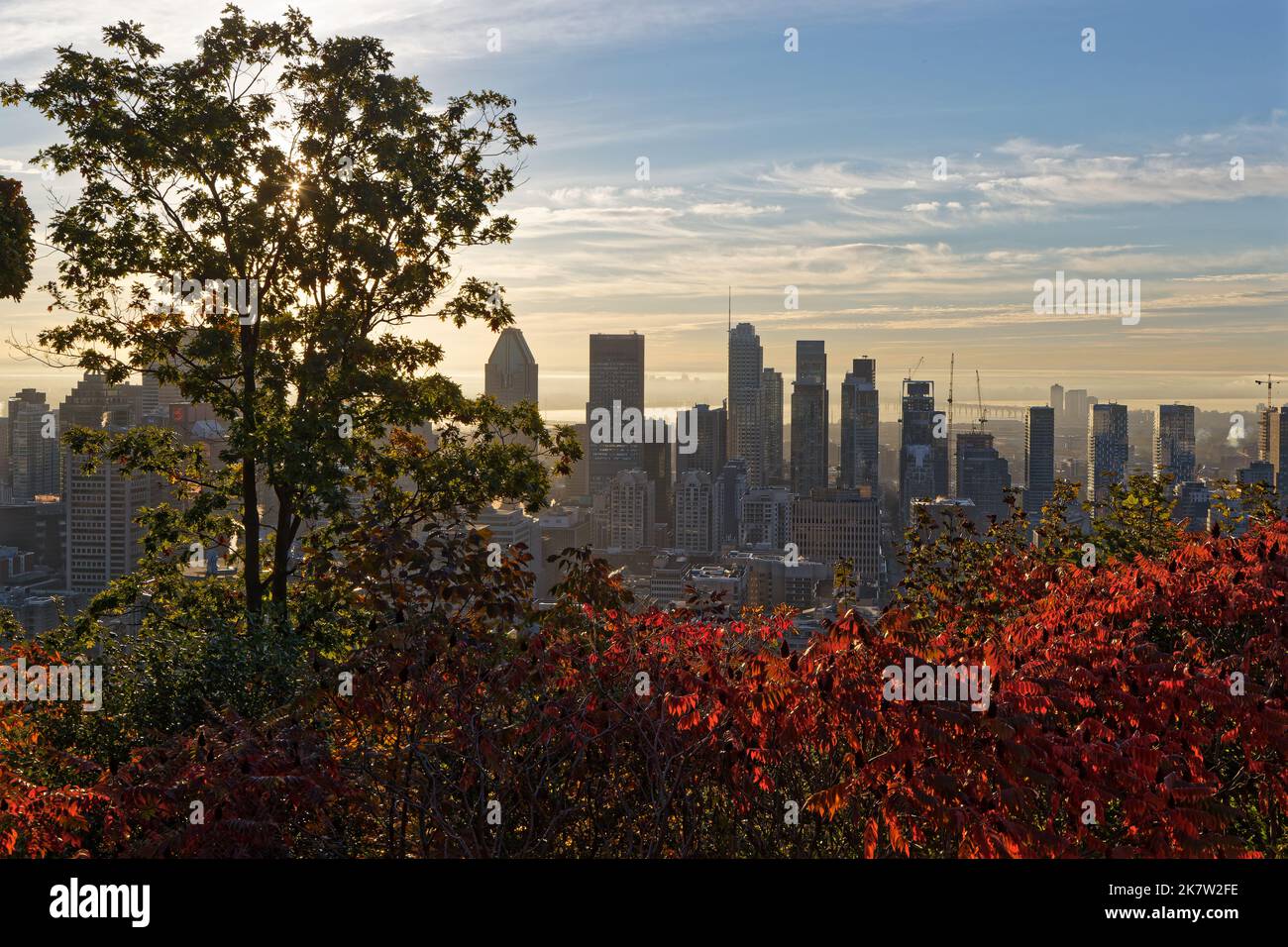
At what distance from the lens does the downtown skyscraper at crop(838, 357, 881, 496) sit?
5188 centimetres

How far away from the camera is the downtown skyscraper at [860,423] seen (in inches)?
2042

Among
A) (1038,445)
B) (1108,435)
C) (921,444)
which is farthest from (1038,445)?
(921,444)

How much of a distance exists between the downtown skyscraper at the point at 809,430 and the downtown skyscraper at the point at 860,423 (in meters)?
1.53

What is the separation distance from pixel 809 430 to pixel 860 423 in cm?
467

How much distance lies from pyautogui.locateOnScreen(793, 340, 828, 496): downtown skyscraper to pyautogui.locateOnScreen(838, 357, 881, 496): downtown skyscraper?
1.53 metres

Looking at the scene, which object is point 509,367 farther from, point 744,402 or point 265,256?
point 744,402

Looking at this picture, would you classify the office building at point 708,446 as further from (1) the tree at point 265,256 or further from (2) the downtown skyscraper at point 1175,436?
(1) the tree at point 265,256

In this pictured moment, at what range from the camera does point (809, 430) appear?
2275 inches

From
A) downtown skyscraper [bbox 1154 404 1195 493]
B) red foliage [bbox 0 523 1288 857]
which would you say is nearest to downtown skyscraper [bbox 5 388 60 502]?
red foliage [bbox 0 523 1288 857]

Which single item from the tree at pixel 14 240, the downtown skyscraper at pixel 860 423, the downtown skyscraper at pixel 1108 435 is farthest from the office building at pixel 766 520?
the tree at pixel 14 240

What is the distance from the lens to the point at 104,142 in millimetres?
11969

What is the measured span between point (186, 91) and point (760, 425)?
5124cm

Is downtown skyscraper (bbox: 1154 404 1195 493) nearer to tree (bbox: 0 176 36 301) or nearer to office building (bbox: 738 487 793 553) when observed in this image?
office building (bbox: 738 487 793 553)
